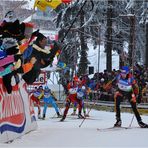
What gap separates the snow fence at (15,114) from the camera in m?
12.0

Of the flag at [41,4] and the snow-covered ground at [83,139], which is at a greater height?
the flag at [41,4]

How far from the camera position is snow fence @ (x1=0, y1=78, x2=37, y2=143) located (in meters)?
12.0

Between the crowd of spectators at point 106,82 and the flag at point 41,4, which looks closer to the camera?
the flag at point 41,4

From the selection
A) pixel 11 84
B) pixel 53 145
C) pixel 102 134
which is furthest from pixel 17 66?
pixel 102 134

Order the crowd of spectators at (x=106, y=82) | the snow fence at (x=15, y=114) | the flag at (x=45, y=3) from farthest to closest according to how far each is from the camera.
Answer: the crowd of spectators at (x=106, y=82)
the flag at (x=45, y=3)
the snow fence at (x=15, y=114)

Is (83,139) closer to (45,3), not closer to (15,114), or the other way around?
(15,114)

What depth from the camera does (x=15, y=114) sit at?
42.5ft

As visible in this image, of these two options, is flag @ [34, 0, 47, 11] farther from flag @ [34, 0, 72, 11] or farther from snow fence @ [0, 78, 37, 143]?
snow fence @ [0, 78, 37, 143]

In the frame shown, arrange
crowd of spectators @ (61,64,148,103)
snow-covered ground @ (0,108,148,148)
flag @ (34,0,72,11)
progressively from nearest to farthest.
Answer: snow-covered ground @ (0,108,148,148), flag @ (34,0,72,11), crowd of spectators @ (61,64,148,103)

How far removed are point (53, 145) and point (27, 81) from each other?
263cm

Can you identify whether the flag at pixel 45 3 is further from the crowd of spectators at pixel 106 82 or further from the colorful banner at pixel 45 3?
the crowd of spectators at pixel 106 82

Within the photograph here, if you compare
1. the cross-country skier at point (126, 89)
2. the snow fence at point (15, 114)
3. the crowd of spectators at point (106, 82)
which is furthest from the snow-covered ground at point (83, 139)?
the crowd of spectators at point (106, 82)

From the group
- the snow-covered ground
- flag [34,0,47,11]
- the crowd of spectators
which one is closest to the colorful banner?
flag [34,0,47,11]

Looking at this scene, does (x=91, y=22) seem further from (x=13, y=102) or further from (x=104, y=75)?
(x=13, y=102)
